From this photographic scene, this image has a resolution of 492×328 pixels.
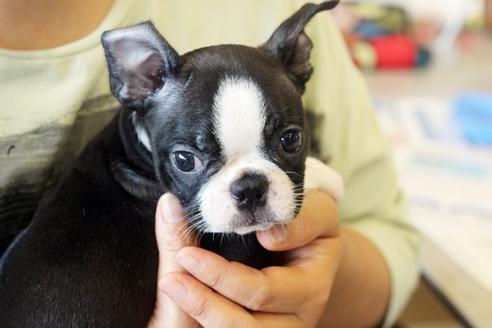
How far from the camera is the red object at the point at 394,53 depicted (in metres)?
2.45

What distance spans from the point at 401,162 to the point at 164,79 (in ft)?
3.48

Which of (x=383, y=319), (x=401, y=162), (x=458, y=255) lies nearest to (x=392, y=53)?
(x=401, y=162)

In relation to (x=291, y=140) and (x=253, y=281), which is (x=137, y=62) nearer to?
(x=291, y=140)

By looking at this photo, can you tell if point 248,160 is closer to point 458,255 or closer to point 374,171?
point 374,171

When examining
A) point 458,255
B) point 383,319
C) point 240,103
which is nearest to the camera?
point 240,103

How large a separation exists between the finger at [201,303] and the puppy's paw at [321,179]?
0.26m

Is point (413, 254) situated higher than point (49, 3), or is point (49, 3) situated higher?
point (49, 3)

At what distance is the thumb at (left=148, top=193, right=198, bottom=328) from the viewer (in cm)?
91

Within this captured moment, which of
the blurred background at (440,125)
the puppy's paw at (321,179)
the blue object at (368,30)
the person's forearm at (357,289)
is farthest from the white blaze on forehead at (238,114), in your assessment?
the blue object at (368,30)

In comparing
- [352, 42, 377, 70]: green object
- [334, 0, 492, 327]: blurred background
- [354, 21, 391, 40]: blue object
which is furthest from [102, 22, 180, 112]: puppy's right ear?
[354, 21, 391, 40]: blue object

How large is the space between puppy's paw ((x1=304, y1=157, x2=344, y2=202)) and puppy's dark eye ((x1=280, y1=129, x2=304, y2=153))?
0.14 metres

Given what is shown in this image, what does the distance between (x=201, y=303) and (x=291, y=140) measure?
26 cm

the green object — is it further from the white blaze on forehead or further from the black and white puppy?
the white blaze on forehead

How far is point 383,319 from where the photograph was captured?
132cm
